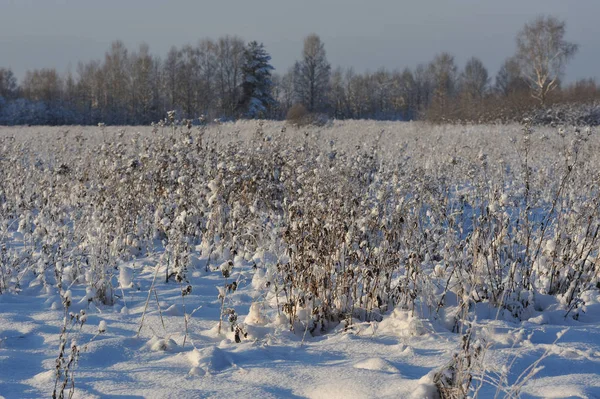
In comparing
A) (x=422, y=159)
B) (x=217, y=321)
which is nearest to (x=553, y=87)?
(x=422, y=159)

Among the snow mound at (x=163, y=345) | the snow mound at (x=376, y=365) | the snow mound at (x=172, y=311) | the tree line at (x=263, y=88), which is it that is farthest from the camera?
the tree line at (x=263, y=88)

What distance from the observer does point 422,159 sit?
10.2 meters

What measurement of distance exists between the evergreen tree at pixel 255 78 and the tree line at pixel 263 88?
78 mm

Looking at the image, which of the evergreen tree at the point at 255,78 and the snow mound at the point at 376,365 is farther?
the evergreen tree at the point at 255,78

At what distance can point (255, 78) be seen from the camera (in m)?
41.5

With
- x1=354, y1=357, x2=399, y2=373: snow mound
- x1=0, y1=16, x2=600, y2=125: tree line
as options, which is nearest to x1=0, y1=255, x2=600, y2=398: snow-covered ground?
x1=354, y1=357, x2=399, y2=373: snow mound

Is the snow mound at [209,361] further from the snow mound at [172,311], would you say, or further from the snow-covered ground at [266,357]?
the snow mound at [172,311]

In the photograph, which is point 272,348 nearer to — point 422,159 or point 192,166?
point 192,166

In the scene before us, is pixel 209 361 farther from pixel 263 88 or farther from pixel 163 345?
pixel 263 88

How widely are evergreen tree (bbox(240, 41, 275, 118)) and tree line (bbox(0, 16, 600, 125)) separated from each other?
78mm

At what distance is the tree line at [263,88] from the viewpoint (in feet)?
112

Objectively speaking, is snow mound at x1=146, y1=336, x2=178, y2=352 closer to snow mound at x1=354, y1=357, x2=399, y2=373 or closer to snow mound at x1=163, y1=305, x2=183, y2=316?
snow mound at x1=163, y1=305, x2=183, y2=316

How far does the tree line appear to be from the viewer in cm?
3412

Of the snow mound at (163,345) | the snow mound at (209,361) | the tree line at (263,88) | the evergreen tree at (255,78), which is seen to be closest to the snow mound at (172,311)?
the snow mound at (163,345)
